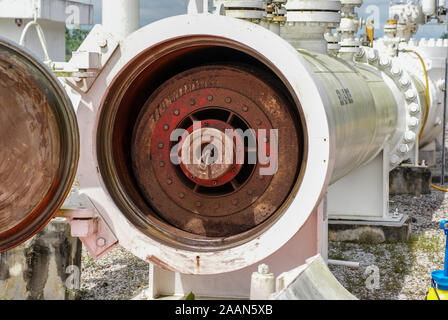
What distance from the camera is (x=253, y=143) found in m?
3.03

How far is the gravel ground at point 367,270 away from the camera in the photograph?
13.9ft

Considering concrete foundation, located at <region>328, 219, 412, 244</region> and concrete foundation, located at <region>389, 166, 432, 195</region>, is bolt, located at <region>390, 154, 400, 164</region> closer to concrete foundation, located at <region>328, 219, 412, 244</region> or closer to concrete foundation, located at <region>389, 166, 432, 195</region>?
concrete foundation, located at <region>389, 166, 432, 195</region>

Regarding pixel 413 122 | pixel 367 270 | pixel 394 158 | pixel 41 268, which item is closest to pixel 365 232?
pixel 367 270

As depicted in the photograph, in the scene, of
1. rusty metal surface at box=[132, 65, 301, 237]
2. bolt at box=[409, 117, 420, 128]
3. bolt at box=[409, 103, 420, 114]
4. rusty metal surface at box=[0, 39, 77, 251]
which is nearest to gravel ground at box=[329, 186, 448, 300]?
bolt at box=[409, 117, 420, 128]

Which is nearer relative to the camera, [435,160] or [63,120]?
[63,120]

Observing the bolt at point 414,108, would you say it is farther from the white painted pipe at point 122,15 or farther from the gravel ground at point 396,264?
the white painted pipe at point 122,15

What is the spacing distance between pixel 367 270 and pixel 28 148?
2751 mm

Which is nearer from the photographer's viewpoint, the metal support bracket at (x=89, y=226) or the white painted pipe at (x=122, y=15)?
the metal support bracket at (x=89, y=226)

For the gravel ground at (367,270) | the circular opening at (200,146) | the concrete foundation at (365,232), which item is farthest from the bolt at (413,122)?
the circular opening at (200,146)

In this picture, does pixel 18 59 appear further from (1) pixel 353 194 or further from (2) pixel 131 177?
(1) pixel 353 194

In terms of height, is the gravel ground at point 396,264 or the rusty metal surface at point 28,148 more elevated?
the rusty metal surface at point 28,148

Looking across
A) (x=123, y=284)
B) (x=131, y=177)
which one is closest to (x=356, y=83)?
(x=131, y=177)

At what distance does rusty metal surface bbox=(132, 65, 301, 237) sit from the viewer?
3000mm
